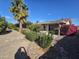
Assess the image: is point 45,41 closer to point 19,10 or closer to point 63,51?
point 63,51

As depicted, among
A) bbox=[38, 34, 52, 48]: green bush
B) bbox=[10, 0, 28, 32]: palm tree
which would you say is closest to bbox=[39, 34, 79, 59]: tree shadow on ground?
bbox=[38, 34, 52, 48]: green bush

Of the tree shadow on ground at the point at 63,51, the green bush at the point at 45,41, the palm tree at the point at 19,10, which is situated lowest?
the tree shadow on ground at the point at 63,51

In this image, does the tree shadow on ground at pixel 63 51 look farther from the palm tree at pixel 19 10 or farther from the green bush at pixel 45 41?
the palm tree at pixel 19 10

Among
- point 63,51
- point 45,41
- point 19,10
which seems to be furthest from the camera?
point 19,10

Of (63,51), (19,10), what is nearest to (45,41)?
Result: (63,51)

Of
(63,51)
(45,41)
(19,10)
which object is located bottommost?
(63,51)

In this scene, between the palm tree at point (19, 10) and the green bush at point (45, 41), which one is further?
the palm tree at point (19, 10)

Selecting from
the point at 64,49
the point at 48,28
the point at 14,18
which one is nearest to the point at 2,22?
the point at 14,18

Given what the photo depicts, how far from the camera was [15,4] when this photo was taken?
1524 inches

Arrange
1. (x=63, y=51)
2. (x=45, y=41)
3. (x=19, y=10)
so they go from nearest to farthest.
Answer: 1. (x=63, y=51)
2. (x=45, y=41)
3. (x=19, y=10)

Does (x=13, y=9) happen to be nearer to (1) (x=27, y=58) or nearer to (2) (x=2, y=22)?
(2) (x=2, y=22)

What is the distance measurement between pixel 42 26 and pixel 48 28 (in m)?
2.87

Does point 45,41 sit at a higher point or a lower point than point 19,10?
lower

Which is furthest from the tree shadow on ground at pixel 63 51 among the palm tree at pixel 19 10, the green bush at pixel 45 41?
the palm tree at pixel 19 10
